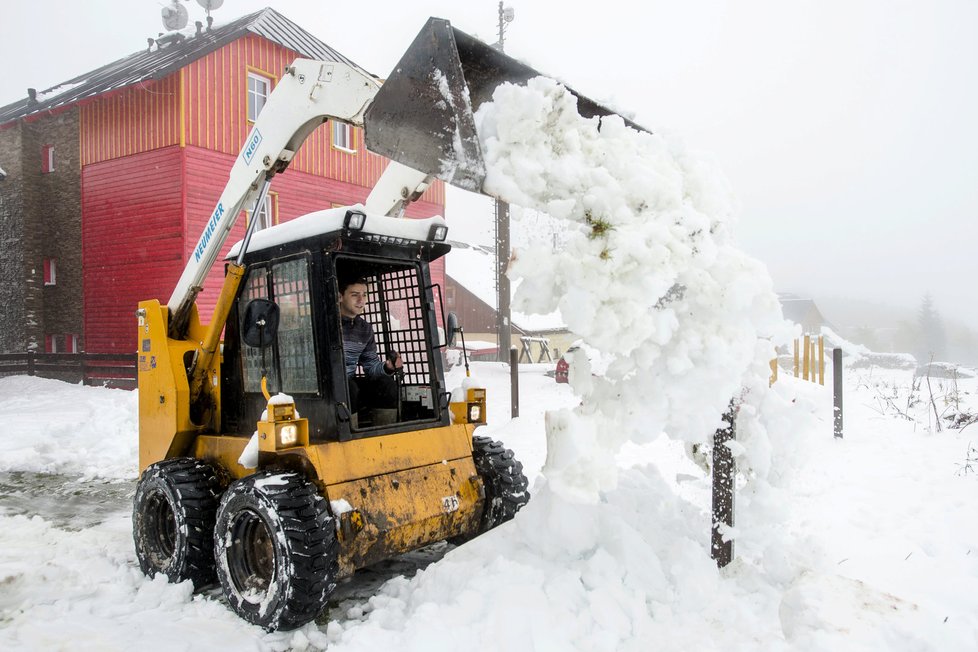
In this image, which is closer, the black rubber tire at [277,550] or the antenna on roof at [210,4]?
the black rubber tire at [277,550]

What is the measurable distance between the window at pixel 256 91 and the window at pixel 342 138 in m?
2.09

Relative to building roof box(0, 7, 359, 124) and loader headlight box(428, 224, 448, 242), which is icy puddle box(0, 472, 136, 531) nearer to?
loader headlight box(428, 224, 448, 242)

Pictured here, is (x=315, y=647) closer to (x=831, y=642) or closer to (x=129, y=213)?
(x=831, y=642)

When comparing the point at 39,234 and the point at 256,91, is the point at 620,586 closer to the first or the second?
the point at 256,91

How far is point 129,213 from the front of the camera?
51.4 ft

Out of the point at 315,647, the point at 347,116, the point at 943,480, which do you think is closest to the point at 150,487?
the point at 315,647

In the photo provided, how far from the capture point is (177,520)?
157 inches

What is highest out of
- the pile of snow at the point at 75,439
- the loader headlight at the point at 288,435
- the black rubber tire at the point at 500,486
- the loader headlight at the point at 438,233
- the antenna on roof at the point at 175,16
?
the antenna on roof at the point at 175,16

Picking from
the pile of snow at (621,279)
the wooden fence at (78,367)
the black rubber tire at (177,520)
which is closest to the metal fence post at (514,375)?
the black rubber tire at (177,520)

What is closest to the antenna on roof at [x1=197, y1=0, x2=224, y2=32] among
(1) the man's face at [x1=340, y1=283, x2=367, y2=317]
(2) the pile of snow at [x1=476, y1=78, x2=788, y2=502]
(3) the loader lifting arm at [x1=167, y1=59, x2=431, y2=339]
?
(3) the loader lifting arm at [x1=167, y1=59, x2=431, y2=339]

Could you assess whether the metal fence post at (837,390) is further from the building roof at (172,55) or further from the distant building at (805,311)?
the distant building at (805,311)

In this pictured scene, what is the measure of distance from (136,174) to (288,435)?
14575mm

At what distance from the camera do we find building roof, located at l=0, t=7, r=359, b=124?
48.8 feet

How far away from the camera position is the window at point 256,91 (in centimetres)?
1578
